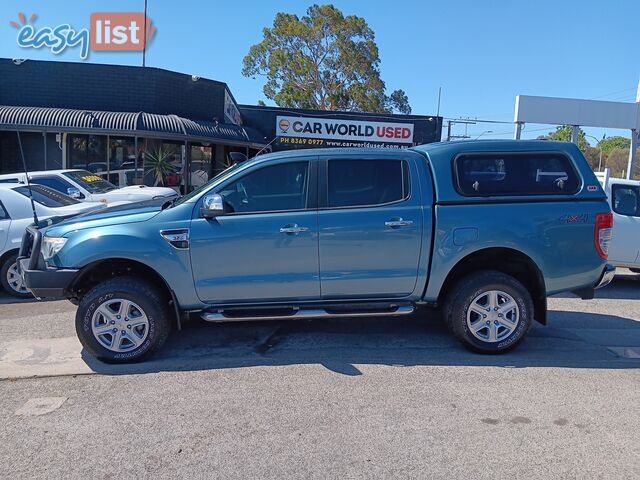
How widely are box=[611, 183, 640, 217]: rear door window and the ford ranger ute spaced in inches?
139

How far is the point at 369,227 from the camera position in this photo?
4730 millimetres

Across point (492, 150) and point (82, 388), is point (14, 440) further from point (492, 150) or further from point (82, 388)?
point (492, 150)

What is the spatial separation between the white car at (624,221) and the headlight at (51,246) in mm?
7388

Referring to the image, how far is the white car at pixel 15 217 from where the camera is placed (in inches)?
279

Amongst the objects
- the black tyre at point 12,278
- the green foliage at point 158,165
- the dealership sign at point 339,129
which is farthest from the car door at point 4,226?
the dealership sign at point 339,129

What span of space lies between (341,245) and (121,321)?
214 centimetres

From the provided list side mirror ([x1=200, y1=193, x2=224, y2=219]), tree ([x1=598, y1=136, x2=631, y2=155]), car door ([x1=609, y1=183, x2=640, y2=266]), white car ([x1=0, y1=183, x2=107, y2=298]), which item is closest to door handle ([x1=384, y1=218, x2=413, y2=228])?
side mirror ([x1=200, y1=193, x2=224, y2=219])

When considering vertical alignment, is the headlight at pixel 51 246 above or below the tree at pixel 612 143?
below

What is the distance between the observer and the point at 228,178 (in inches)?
191

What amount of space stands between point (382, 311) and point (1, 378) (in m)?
3.44

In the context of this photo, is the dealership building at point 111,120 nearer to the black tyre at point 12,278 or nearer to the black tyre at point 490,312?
the black tyre at point 12,278

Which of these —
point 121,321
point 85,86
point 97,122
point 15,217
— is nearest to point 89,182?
point 15,217

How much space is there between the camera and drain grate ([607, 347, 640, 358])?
16.6ft

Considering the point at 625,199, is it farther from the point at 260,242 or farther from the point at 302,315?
the point at 260,242
